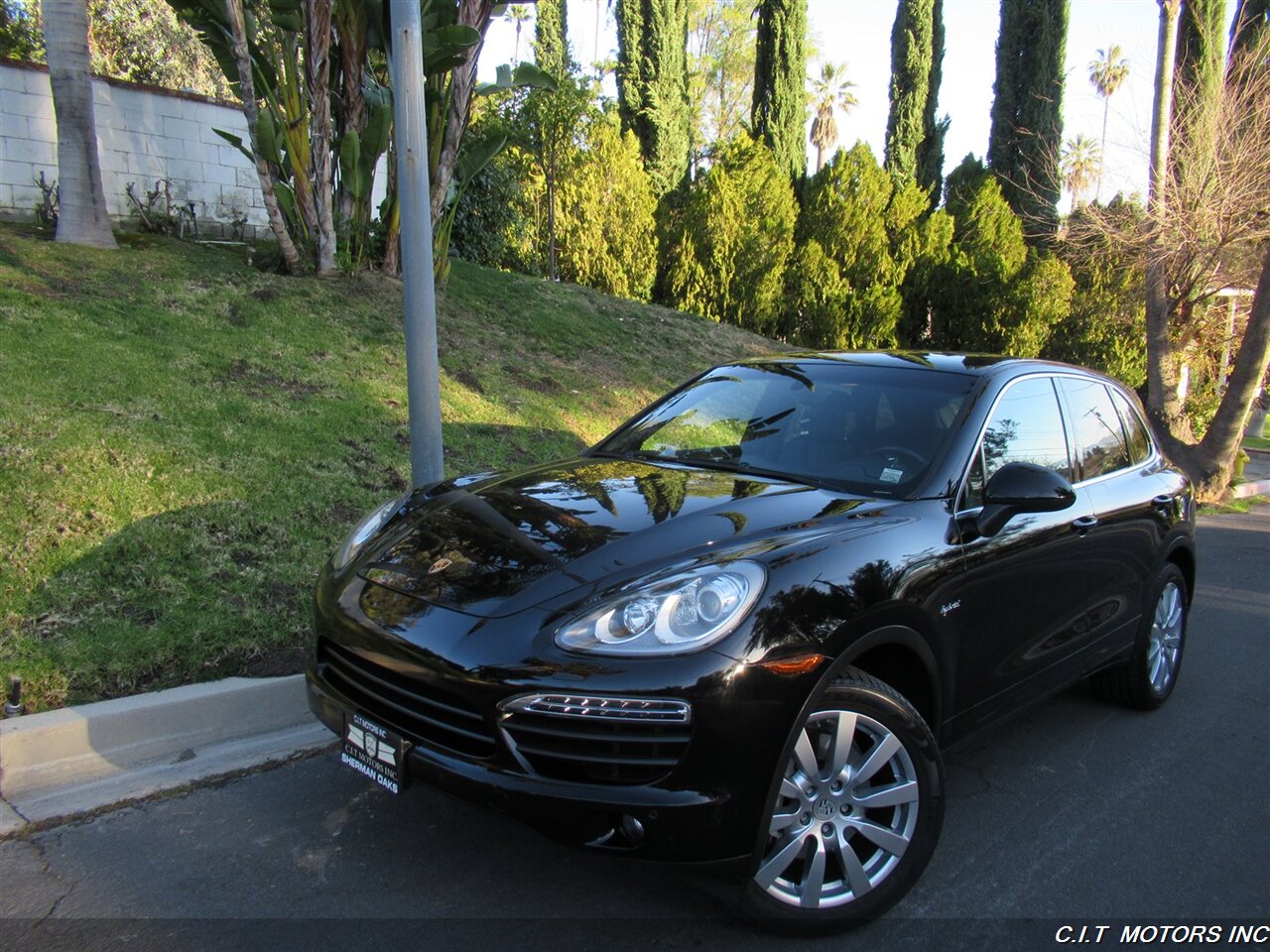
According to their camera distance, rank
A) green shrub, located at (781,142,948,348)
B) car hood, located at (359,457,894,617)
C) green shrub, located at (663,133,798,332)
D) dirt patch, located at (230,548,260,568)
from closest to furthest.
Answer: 1. car hood, located at (359,457,894,617)
2. dirt patch, located at (230,548,260,568)
3. green shrub, located at (663,133,798,332)
4. green shrub, located at (781,142,948,348)

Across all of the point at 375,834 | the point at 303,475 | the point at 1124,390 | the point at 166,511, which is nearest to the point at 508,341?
the point at 303,475

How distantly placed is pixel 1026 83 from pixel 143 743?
88.9 feet

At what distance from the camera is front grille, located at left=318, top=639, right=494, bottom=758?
2518 mm

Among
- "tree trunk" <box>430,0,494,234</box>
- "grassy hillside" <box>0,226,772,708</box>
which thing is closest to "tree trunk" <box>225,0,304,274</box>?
"grassy hillside" <box>0,226,772,708</box>

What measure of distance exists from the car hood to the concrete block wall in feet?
27.0

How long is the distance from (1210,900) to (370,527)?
3196mm

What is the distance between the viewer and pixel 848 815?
8.91 ft

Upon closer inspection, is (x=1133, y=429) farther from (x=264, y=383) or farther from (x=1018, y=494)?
(x=264, y=383)

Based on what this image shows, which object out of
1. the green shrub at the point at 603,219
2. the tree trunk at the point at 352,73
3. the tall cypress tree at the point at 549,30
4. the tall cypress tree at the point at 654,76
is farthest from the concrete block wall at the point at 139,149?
the tall cypress tree at the point at 549,30

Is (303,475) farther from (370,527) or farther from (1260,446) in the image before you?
(1260,446)

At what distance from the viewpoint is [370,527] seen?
3.57 meters

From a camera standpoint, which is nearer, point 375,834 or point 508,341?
point 375,834

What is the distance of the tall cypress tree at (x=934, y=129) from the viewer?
1039 inches

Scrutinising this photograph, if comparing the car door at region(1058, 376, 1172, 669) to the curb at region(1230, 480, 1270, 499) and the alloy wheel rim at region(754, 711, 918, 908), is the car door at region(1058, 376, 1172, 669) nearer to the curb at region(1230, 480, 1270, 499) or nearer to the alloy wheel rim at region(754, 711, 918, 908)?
the alloy wheel rim at region(754, 711, 918, 908)
